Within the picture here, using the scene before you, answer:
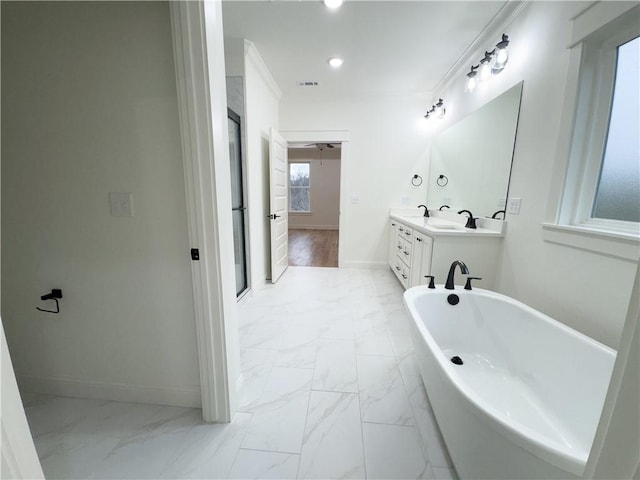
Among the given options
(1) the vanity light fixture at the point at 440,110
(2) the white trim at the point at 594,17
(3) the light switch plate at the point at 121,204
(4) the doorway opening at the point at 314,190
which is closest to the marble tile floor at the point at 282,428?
(3) the light switch plate at the point at 121,204

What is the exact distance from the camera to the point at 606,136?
1.38 m

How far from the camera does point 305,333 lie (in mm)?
2164

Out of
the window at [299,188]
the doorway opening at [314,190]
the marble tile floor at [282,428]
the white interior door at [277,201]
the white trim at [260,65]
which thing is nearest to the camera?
the marble tile floor at [282,428]

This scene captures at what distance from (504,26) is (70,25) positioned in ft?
9.52

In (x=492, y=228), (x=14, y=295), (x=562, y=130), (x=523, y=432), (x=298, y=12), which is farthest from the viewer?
(x=492, y=228)

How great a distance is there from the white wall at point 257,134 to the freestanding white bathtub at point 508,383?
1973 millimetres

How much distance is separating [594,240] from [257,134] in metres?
3.00

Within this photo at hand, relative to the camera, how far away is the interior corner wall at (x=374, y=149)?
368 cm

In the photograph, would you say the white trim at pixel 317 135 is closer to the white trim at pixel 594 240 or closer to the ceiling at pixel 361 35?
the ceiling at pixel 361 35

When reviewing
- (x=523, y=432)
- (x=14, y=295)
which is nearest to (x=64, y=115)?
(x=14, y=295)

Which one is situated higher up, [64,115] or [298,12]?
[298,12]

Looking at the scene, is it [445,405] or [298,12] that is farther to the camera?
[298,12]

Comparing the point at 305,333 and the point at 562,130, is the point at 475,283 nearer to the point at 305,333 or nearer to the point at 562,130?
the point at 562,130

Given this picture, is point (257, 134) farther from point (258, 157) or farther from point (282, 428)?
point (282, 428)
